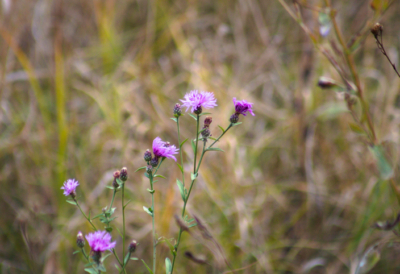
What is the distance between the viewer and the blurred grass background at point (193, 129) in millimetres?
1117

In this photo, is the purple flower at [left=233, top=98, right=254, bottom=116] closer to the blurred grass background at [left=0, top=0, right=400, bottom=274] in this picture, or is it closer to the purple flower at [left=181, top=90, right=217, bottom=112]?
the purple flower at [left=181, top=90, right=217, bottom=112]

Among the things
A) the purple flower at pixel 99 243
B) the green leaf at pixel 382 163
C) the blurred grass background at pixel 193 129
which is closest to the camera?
the purple flower at pixel 99 243

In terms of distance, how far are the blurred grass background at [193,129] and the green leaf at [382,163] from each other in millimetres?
375

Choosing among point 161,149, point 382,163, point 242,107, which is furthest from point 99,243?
point 382,163

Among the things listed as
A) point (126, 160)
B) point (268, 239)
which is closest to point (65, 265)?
point (126, 160)

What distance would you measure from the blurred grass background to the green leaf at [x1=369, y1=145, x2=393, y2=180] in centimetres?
37

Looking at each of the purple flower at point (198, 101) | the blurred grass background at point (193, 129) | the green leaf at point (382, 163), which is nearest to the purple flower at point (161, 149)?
the purple flower at point (198, 101)

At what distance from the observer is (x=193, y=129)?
1484 mm

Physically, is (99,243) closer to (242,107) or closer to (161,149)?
(161,149)

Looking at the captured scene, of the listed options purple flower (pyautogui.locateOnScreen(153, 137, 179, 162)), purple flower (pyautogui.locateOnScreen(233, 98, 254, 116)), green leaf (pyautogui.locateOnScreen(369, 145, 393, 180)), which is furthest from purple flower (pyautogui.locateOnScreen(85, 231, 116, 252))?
green leaf (pyautogui.locateOnScreen(369, 145, 393, 180))

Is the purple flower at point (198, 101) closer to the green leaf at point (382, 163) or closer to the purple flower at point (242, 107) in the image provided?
the purple flower at point (242, 107)

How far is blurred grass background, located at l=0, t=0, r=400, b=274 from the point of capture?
1.12 metres

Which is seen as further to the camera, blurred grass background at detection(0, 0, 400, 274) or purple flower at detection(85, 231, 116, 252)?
blurred grass background at detection(0, 0, 400, 274)

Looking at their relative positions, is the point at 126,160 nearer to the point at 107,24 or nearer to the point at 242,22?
the point at 107,24
